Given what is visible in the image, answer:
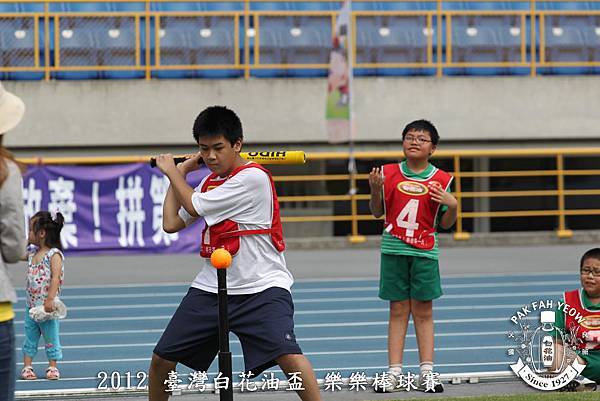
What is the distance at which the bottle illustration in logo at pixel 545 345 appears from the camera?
7102 mm

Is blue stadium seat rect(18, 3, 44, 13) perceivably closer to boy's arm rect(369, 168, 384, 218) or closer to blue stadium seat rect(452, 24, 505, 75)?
blue stadium seat rect(452, 24, 505, 75)

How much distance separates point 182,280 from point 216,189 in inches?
369

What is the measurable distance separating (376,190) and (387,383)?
46.9 inches

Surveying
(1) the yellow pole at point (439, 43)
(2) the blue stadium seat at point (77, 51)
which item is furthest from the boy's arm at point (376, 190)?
(2) the blue stadium seat at point (77, 51)

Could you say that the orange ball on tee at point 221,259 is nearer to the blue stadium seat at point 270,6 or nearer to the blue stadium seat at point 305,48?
the blue stadium seat at point 305,48

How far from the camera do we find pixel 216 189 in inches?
216

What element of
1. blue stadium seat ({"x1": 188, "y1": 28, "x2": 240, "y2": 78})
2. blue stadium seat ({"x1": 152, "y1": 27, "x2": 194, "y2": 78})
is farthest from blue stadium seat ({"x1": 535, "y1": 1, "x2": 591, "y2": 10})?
blue stadium seat ({"x1": 152, "y1": 27, "x2": 194, "y2": 78})

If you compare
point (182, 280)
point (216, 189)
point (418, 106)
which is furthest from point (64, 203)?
point (216, 189)

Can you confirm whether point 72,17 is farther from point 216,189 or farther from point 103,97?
point 216,189

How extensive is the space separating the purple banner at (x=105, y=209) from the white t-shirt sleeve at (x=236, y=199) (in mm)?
13003

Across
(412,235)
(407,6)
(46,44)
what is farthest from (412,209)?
(407,6)

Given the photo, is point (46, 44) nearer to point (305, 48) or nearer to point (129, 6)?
point (129, 6)

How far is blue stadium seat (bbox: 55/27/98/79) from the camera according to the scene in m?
21.3

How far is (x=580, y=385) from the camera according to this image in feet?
23.0
